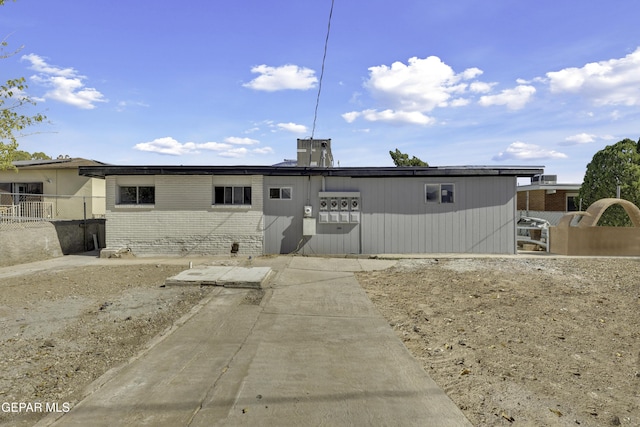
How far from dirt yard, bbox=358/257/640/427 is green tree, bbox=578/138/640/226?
9.80 metres

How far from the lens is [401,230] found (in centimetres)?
1406

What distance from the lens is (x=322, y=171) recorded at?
45.1ft

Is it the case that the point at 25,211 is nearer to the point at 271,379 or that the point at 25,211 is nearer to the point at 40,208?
the point at 40,208

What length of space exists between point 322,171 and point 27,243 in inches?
400

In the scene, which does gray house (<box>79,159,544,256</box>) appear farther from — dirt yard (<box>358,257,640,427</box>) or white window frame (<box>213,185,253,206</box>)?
dirt yard (<box>358,257,640,427</box>)

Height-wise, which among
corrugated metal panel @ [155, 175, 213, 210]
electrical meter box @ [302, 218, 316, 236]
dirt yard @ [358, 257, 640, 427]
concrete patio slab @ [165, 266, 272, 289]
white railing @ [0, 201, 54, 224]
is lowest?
dirt yard @ [358, 257, 640, 427]

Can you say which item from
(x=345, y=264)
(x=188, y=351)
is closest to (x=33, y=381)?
(x=188, y=351)

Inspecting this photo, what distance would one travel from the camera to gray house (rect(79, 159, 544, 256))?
13867 millimetres

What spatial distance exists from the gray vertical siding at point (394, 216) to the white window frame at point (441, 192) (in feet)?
0.38

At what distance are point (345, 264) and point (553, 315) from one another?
657 cm

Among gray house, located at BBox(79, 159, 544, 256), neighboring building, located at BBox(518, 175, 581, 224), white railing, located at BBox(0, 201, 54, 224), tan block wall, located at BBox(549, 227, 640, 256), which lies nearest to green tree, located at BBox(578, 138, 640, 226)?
tan block wall, located at BBox(549, 227, 640, 256)

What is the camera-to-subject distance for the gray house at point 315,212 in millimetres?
13867

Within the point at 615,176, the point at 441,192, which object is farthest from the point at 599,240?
the point at 615,176

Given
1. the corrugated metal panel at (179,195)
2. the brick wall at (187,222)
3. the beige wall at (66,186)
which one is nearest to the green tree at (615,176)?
the brick wall at (187,222)
